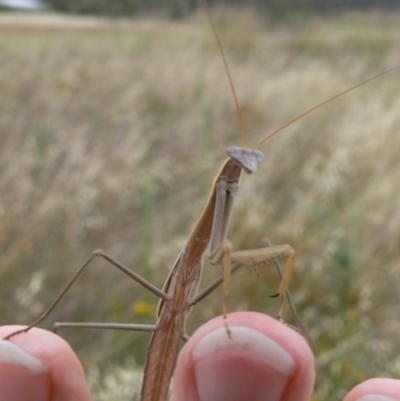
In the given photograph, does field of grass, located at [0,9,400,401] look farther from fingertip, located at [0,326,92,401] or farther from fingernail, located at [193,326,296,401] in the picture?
fingernail, located at [193,326,296,401]

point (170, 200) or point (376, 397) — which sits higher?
point (376, 397)

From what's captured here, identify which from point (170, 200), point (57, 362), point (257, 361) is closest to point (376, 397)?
point (257, 361)

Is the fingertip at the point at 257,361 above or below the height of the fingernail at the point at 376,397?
above

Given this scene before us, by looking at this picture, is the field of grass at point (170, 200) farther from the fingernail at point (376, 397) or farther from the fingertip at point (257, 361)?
the fingernail at point (376, 397)

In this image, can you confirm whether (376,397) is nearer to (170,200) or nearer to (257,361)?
(257,361)

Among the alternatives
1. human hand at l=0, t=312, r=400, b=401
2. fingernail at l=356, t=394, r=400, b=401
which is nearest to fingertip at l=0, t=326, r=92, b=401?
human hand at l=0, t=312, r=400, b=401

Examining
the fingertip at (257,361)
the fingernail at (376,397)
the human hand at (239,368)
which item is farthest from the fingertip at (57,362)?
the fingernail at (376,397)
